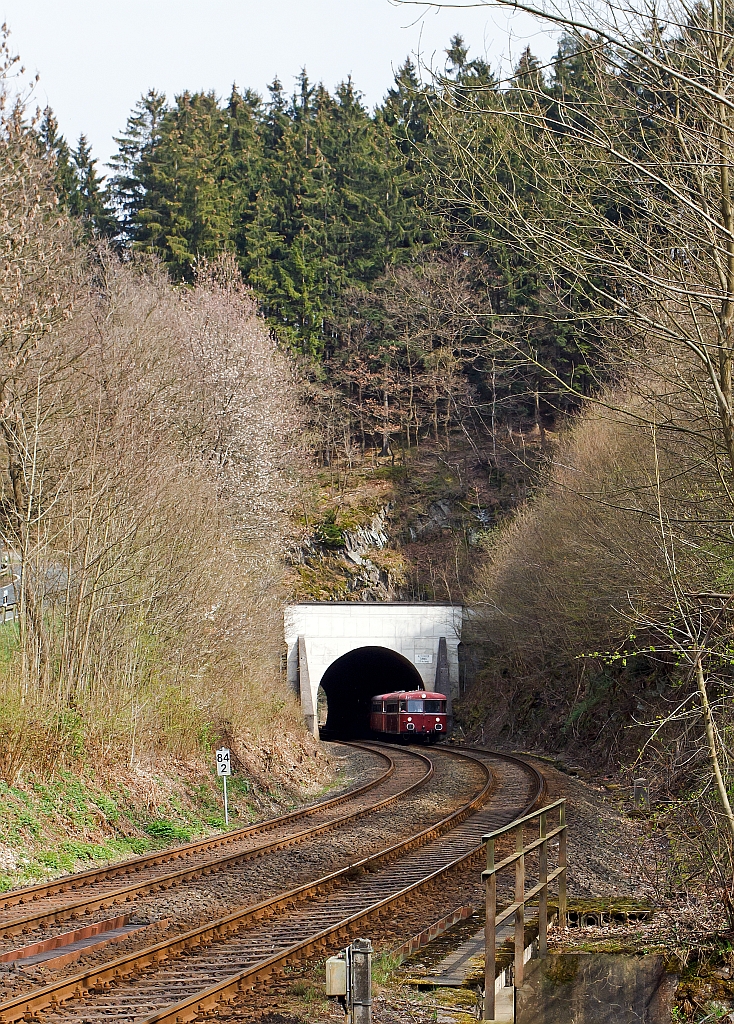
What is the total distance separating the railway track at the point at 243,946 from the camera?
23.2 feet

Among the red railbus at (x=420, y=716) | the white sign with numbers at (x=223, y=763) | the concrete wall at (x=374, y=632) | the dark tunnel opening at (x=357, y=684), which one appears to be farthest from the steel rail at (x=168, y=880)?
the dark tunnel opening at (x=357, y=684)

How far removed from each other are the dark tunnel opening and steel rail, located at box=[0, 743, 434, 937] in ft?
100

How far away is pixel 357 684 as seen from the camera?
2170 inches

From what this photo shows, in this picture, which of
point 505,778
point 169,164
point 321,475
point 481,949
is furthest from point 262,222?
point 481,949

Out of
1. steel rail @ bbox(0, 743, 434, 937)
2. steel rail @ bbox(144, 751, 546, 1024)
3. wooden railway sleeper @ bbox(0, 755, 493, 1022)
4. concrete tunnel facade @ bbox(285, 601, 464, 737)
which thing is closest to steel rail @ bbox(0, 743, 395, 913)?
steel rail @ bbox(0, 743, 434, 937)

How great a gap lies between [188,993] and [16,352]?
37.1 ft

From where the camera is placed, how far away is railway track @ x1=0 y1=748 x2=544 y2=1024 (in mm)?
7062

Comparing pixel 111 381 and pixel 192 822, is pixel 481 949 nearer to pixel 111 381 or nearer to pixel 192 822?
pixel 192 822

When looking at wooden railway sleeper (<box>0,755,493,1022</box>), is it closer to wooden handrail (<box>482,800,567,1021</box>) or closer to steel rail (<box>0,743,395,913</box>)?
wooden handrail (<box>482,800,567,1021</box>)

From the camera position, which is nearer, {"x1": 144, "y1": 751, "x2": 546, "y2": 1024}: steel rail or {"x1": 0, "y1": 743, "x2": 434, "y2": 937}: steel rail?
{"x1": 144, "y1": 751, "x2": 546, "y2": 1024}: steel rail

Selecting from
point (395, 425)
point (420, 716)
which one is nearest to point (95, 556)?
point (420, 716)

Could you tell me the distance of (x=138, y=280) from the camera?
43.9 m

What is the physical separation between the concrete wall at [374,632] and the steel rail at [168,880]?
21621mm

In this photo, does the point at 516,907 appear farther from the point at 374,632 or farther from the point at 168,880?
the point at 374,632
